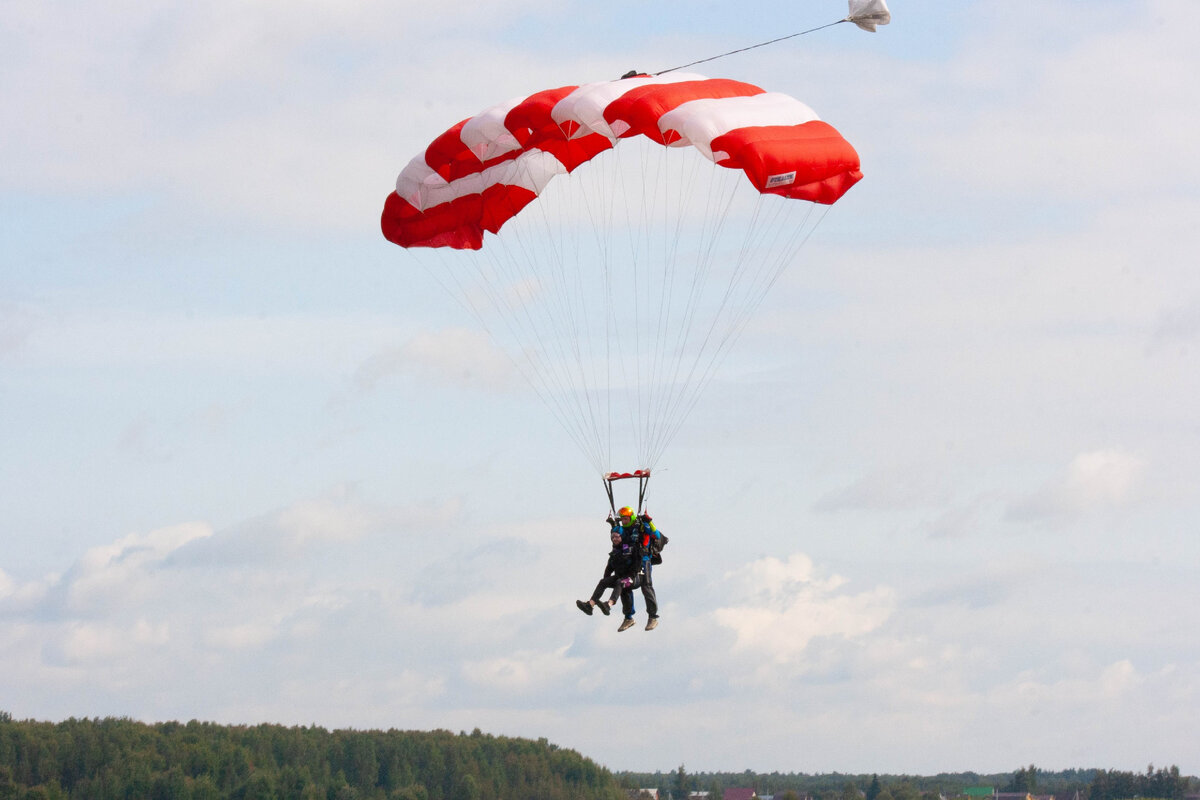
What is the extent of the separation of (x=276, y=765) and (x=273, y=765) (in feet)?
1.32

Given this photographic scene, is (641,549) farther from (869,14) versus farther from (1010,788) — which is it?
(1010,788)

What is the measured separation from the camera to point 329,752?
4505 inches

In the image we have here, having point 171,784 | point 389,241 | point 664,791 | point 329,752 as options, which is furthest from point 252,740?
point 389,241

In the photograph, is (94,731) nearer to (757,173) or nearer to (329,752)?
(329,752)

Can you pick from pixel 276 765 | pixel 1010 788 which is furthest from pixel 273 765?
pixel 1010 788

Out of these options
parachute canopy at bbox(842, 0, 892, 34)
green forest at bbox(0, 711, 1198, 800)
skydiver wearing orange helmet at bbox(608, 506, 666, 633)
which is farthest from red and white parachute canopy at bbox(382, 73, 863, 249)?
green forest at bbox(0, 711, 1198, 800)

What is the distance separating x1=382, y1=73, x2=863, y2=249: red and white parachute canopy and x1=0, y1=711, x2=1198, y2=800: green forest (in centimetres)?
8147

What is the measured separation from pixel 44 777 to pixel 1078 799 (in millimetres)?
92146

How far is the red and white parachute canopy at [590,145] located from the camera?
20.6 meters

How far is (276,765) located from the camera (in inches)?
4294

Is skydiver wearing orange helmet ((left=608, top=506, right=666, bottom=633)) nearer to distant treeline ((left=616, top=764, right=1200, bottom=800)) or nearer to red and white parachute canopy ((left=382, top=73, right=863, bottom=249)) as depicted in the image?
red and white parachute canopy ((left=382, top=73, right=863, bottom=249))

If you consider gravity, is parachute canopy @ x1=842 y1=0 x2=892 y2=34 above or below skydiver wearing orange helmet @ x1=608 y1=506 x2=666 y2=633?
above

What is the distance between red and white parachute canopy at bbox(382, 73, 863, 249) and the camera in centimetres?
2062

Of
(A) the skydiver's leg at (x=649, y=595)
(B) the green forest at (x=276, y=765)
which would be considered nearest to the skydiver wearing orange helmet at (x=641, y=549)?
(A) the skydiver's leg at (x=649, y=595)
